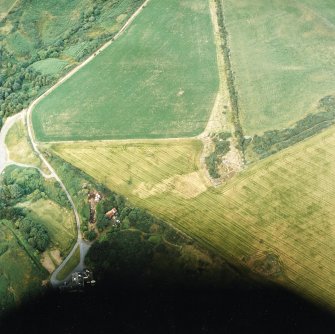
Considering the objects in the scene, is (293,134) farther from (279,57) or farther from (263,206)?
(279,57)

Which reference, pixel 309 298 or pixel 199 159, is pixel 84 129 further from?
pixel 309 298

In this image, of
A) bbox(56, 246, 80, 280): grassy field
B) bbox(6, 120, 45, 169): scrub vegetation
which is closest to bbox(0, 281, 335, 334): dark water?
bbox(56, 246, 80, 280): grassy field

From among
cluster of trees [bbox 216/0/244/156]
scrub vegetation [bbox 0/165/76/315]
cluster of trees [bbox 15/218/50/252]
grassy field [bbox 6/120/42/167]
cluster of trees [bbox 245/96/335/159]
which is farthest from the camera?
grassy field [bbox 6/120/42/167]

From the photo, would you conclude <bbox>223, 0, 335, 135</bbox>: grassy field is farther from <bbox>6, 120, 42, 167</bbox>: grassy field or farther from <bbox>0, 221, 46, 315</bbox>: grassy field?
<bbox>0, 221, 46, 315</bbox>: grassy field

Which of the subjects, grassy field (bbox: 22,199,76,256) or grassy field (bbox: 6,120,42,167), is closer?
grassy field (bbox: 22,199,76,256)

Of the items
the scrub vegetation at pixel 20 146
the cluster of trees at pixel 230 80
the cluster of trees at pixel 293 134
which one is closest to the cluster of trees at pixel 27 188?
the scrub vegetation at pixel 20 146

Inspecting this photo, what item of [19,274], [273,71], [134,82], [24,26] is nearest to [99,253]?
[19,274]

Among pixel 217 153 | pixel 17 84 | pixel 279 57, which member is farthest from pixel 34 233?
pixel 279 57

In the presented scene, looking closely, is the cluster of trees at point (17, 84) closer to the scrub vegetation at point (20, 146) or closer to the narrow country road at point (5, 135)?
the narrow country road at point (5, 135)
